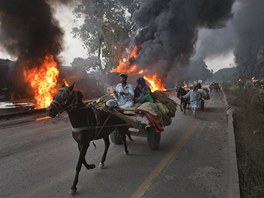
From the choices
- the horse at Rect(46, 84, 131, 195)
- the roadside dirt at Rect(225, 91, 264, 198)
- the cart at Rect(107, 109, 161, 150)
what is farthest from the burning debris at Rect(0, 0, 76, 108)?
the horse at Rect(46, 84, 131, 195)

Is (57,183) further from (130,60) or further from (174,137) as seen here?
(130,60)

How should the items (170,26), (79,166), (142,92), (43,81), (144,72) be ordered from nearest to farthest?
(79,166), (142,92), (43,81), (144,72), (170,26)

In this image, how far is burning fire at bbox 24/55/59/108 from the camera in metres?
21.4

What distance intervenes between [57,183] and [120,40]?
42.5 m

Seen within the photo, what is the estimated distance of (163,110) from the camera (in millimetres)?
7172

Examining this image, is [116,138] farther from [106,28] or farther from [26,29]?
[106,28]

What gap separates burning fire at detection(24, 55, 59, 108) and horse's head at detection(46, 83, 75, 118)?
17877 mm

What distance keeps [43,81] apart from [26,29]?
5014 mm

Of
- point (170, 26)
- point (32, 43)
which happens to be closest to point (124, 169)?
point (32, 43)

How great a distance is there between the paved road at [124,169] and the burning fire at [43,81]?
1289 centimetres

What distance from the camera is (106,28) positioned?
43.2 m

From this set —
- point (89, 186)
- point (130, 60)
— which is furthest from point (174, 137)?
point (130, 60)

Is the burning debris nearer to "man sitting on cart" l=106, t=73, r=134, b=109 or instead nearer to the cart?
"man sitting on cart" l=106, t=73, r=134, b=109

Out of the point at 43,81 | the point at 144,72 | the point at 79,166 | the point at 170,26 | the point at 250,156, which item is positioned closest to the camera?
the point at 79,166
